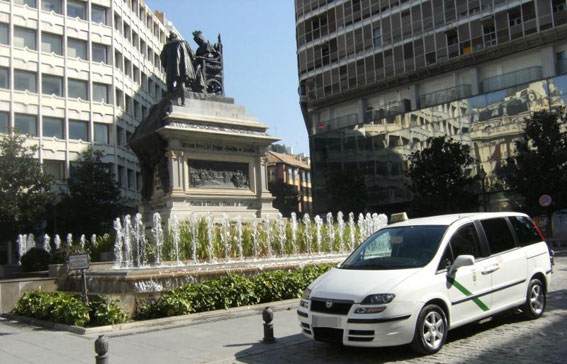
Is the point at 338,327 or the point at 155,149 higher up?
the point at 155,149

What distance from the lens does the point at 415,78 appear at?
43625 mm

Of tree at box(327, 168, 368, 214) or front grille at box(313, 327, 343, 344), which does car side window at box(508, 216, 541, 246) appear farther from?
tree at box(327, 168, 368, 214)

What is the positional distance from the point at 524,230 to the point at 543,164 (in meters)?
26.3

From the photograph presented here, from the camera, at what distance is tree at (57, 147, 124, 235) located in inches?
1594

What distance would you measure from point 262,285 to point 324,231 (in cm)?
656

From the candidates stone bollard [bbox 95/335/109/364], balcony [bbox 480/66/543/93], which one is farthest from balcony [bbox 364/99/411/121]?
stone bollard [bbox 95/335/109/364]

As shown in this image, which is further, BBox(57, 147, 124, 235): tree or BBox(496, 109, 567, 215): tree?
BBox(57, 147, 124, 235): tree

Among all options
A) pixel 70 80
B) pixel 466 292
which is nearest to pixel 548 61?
pixel 466 292

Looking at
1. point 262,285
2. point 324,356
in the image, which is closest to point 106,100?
point 262,285

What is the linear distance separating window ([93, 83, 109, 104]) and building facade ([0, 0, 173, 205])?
43 mm

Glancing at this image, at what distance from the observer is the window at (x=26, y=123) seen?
46294mm

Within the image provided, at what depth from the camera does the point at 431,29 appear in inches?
1672

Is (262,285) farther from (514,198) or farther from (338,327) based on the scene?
(514,198)

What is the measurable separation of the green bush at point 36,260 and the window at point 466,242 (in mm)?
18124
